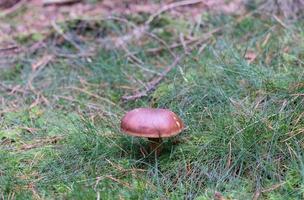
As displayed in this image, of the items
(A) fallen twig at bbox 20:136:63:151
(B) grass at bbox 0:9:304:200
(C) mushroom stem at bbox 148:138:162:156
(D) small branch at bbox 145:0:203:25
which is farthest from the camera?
(D) small branch at bbox 145:0:203:25

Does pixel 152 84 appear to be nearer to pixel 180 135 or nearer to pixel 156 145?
pixel 180 135

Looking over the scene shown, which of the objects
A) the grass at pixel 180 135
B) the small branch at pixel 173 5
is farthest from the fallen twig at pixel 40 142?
the small branch at pixel 173 5

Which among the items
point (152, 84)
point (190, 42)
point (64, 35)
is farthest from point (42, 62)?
point (190, 42)

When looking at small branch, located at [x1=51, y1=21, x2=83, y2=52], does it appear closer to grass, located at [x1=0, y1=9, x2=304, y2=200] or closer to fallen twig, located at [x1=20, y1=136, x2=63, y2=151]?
grass, located at [x1=0, y1=9, x2=304, y2=200]

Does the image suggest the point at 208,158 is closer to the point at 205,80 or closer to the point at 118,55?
the point at 205,80

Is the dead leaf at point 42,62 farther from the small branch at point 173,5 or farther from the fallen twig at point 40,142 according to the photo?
the fallen twig at point 40,142

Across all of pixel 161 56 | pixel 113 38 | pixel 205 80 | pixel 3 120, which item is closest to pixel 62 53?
pixel 113 38

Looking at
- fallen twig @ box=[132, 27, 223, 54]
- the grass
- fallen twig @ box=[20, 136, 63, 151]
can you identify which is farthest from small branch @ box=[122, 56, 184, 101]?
fallen twig @ box=[20, 136, 63, 151]

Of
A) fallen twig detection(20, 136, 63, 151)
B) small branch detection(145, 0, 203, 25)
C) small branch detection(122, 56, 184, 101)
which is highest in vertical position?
small branch detection(145, 0, 203, 25)
